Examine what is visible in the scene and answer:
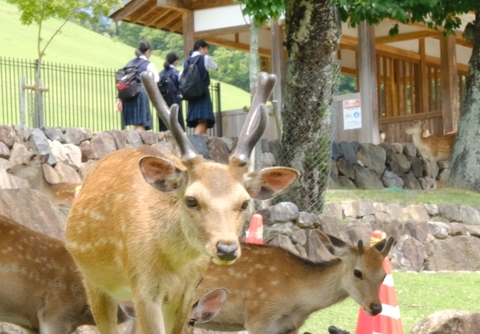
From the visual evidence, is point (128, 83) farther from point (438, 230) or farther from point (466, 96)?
point (466, 96)

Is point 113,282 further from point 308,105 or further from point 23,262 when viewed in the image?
point 308,105

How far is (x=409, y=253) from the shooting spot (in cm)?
1312

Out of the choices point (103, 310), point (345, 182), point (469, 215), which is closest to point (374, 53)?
point (345, 182)

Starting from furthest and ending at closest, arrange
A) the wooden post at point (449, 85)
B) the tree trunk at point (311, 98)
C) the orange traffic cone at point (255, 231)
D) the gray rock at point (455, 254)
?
the wooden post at point (449, 85) → the gray rock at point (455, 254) → the tree trunk at point (311, 98) → the orange traffic cone at point (255, 231)

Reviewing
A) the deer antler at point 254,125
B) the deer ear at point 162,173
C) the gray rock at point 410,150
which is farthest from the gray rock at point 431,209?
the deer ear at point 162,173

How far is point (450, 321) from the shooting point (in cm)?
717

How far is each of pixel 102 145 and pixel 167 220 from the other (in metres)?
9.61

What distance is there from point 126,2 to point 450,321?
1645 centimetres

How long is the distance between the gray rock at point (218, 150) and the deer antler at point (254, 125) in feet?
31.8

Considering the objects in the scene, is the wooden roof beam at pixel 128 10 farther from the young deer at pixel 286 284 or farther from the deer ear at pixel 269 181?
the deer ear at pixel 269 181

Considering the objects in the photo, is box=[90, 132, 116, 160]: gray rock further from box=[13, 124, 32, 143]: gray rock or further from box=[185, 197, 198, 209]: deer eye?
box=[185, 197, 198, 209]: deer eye

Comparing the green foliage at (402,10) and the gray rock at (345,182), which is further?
the gray rock at (345,182)

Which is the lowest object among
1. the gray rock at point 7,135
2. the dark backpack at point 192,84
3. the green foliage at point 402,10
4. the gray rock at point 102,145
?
the gray rock at point 102,145

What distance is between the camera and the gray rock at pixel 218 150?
1561 cm
